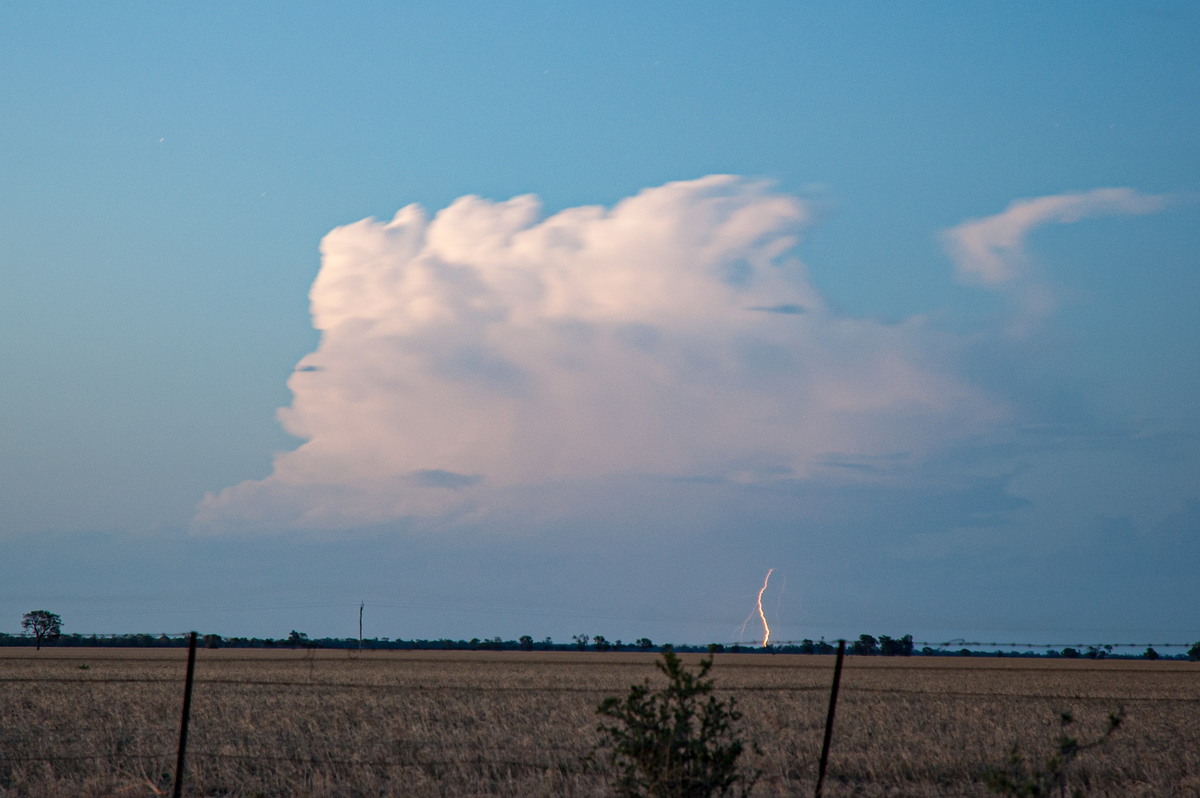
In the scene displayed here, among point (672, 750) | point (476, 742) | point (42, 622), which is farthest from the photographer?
point (42, 622)

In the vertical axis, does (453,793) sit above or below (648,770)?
below

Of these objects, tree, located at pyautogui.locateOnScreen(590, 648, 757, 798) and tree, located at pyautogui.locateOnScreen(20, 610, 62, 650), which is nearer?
tree, located at pyautogui.locateOnScreen(590, 648, 757, 798)

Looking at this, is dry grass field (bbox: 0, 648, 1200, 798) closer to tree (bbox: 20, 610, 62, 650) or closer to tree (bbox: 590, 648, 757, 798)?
tree (bbox: 590, 648, 757, 798)

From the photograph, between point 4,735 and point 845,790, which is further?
point 4,735

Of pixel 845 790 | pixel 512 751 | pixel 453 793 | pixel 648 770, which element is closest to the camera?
pixel 648 770

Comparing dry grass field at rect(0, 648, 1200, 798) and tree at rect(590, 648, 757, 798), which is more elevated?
tree at rect(590, 648, 757, 798)

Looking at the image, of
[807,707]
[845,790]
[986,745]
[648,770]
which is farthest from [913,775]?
[807,707]

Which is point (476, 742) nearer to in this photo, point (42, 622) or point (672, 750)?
point (672, 750)

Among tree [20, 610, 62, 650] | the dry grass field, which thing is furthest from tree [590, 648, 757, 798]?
tree [20, 610, 62, 650]

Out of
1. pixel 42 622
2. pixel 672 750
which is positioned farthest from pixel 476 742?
pixel 42 622

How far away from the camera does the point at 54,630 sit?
182750 millimetres

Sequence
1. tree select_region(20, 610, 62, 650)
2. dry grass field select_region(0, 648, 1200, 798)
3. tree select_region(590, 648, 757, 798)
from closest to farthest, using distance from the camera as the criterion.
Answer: tree select_region(590, 648, 757, 798), dry grass field select_region(0, 648, 1200, 798), tree select_region(20, 610, 62, 650)

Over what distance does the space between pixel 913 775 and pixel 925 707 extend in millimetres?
13295

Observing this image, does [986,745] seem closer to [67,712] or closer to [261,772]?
[261,772]
